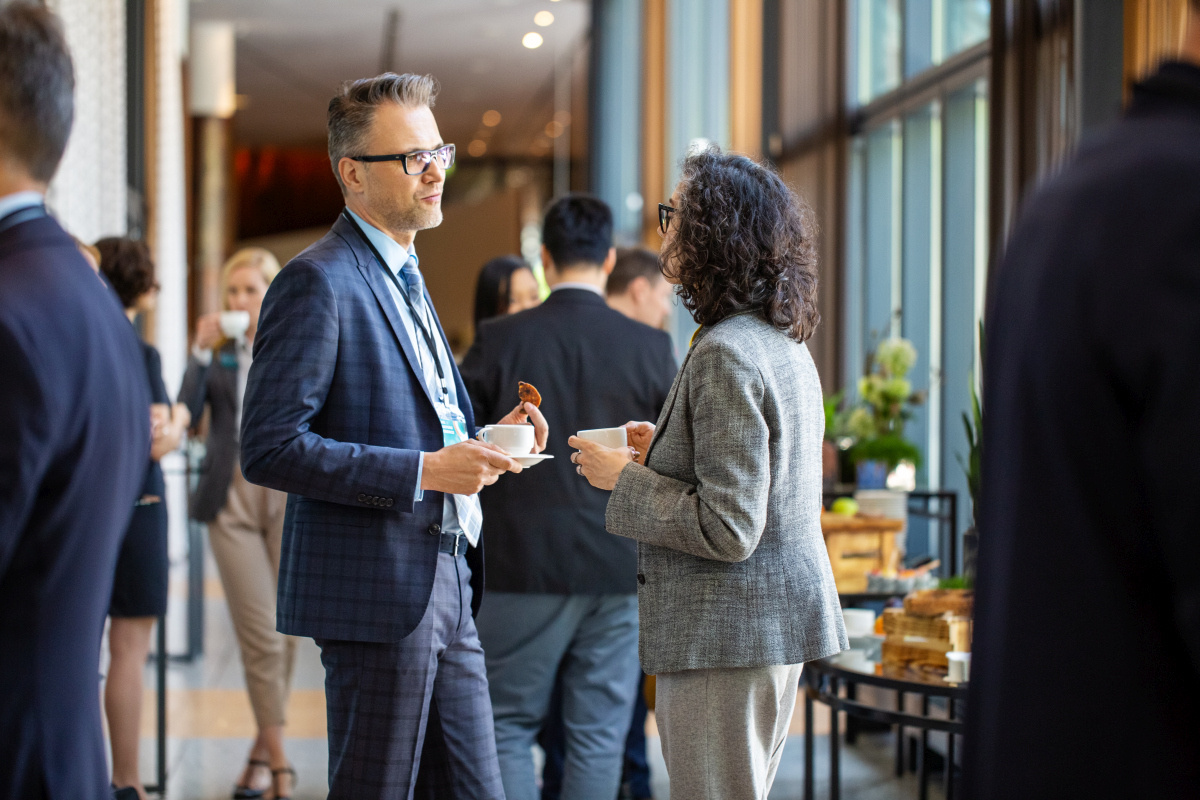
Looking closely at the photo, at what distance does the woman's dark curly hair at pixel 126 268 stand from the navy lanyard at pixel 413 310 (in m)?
1.54

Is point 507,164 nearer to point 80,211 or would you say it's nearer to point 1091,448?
point 80,211

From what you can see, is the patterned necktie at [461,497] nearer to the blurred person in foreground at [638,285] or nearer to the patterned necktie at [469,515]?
the patterned necktie at [469,515]

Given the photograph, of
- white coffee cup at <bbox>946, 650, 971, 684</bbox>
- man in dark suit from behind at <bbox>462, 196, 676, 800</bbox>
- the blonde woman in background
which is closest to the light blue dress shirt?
man in dark suit from behind at <bbox>462, 196, 676, 800</bbox>

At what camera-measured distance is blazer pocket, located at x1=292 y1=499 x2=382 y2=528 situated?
1.87 metres

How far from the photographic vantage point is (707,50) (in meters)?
9.00

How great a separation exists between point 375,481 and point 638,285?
2031mm

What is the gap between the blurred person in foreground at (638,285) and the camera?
3699 millimetres

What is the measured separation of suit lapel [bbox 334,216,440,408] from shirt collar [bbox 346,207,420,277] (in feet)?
0.15

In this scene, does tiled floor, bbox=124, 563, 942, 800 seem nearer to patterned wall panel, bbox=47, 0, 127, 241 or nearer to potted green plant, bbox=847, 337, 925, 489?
potted green plant, bbox=847, 337, 925, 489

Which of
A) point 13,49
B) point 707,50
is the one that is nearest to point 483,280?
point 13,49

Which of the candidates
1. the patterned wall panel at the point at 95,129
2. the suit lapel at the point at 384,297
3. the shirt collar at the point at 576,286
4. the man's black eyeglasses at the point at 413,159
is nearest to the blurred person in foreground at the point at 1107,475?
the suit lapel at the point at 384,297

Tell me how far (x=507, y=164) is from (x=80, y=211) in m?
15.7

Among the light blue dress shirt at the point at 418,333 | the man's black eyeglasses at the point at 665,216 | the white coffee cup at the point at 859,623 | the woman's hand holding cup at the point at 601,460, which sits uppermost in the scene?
the man's black eyeglasses at the point at 665,216

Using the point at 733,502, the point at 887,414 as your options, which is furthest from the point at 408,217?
the point at 887,414
